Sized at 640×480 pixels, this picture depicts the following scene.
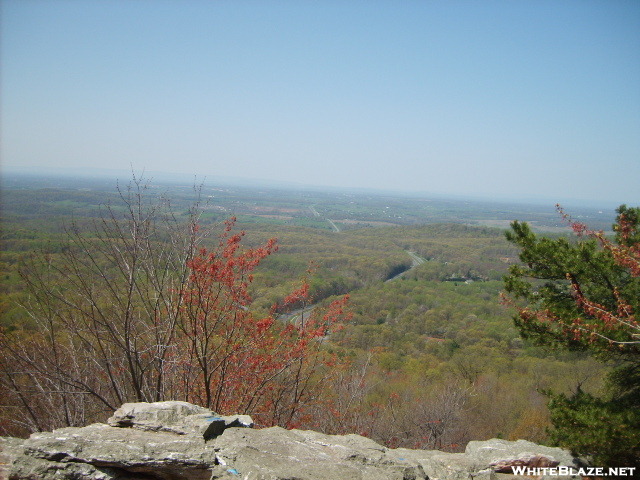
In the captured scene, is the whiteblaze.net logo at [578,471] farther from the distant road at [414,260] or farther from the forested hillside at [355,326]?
the distant road at [414,260]

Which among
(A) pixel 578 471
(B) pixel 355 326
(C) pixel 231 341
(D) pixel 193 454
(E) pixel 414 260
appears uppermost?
(C) pixel 231 341

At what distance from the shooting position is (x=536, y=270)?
294 inches

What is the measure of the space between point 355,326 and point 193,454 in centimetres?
2835

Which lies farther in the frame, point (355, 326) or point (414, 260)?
point (414, 260)

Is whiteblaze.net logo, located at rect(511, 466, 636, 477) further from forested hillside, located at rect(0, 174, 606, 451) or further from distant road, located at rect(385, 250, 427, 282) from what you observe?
distant road, located at rect(385, 250, 427, 282)

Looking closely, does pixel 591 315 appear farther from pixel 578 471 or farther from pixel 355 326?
pixel 355 326

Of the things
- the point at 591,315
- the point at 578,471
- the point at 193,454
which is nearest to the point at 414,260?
the point at 591,315

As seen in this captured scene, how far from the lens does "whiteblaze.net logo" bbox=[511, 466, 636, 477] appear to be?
17.2ft

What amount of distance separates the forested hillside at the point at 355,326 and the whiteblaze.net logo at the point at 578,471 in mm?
1596

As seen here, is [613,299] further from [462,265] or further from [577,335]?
[462,265]

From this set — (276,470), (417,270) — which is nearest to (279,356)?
(276,470)

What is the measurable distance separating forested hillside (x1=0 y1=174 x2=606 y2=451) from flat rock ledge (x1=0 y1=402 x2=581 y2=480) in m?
0.98

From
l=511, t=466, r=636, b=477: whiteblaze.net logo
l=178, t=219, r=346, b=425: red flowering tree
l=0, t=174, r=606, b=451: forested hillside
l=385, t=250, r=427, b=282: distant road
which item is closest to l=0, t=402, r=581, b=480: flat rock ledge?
l=511, t=466, r=636, b=477: whiteblaze.net logo

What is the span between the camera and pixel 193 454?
4031 mm
